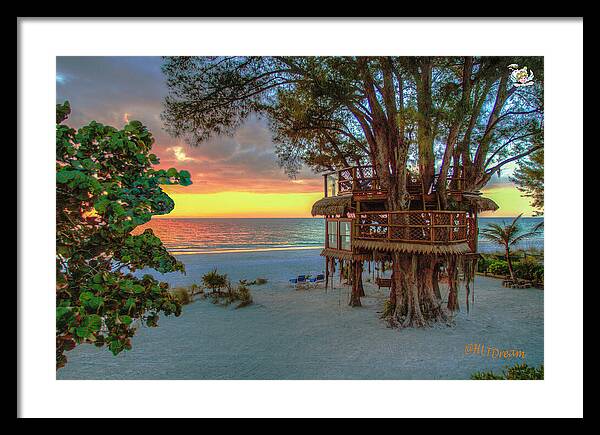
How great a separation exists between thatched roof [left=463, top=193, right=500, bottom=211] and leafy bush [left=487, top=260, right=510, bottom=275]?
5.71 meters

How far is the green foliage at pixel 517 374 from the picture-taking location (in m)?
4.87

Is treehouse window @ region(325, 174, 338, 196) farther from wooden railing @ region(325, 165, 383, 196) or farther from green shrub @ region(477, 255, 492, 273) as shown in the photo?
green shrub @ region(477, 255, 492, 273)

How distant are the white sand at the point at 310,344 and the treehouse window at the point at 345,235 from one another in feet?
6.24

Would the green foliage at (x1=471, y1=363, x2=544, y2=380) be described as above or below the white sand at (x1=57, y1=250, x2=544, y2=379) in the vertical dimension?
above

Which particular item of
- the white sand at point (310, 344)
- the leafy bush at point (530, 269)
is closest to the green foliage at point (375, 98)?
the white sand at point (310, 344)

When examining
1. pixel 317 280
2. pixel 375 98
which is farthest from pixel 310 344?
pixel 317 280

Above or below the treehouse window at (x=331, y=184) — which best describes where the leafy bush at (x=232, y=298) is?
below

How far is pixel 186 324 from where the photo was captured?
777cm

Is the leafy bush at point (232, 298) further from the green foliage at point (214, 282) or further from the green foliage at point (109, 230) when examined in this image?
the green foliage at point (109, 230)

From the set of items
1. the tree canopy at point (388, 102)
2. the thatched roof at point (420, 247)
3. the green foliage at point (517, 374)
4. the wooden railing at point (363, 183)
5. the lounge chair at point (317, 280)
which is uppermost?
the tree canopy at point (388, 102)

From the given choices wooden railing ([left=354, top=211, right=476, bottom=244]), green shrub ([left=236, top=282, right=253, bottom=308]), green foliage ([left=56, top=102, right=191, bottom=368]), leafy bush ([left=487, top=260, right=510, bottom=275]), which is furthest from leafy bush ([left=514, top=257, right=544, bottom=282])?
green foliage ([left=56, top=102, right=191, bottom=368])

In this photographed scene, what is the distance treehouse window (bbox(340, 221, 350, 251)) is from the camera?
9.11 meters
